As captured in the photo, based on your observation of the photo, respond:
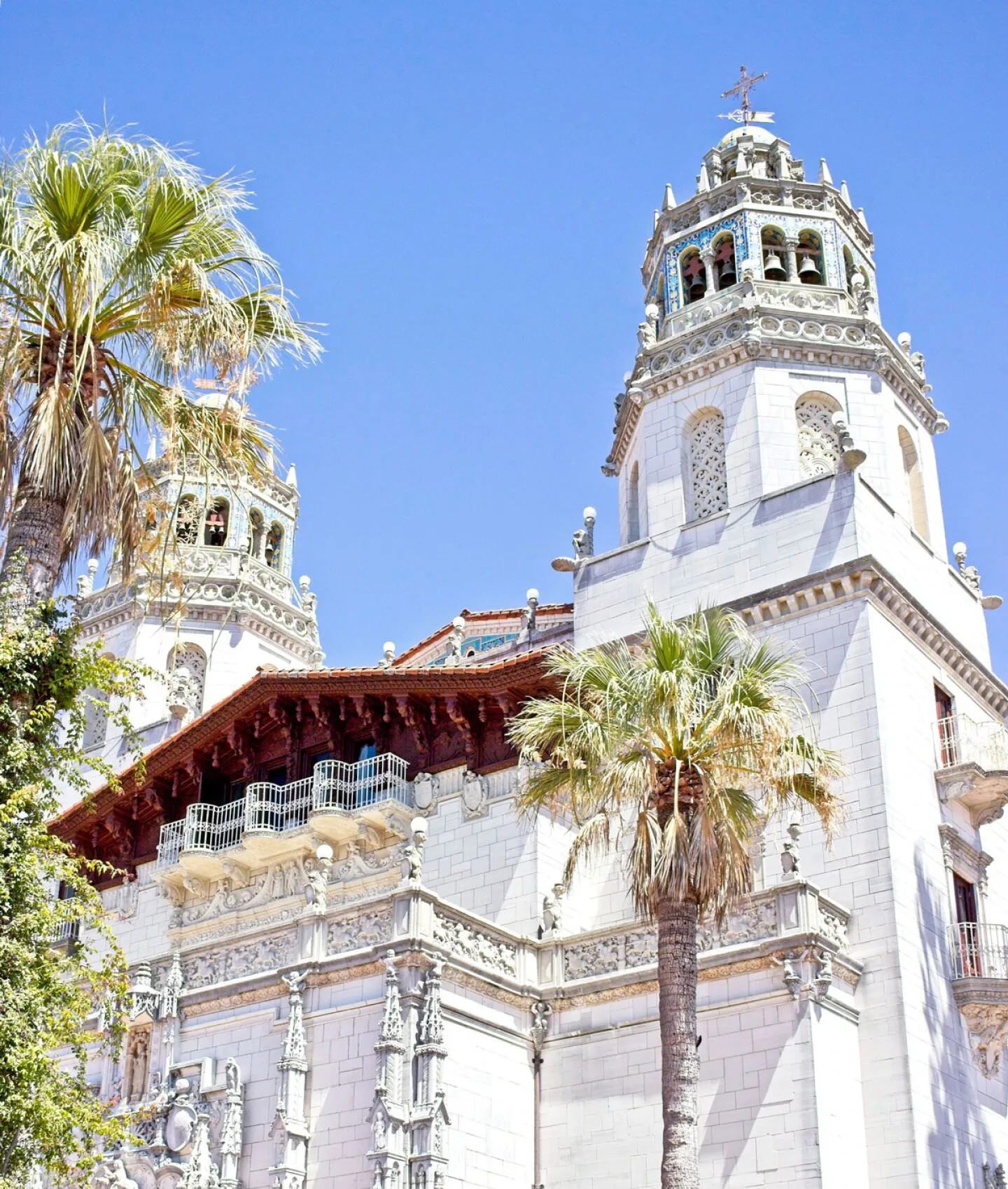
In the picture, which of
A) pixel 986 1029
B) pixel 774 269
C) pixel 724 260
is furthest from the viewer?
pixel 724 260

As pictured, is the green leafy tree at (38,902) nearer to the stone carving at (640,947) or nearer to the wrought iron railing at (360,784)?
the stone carving at (640,947)

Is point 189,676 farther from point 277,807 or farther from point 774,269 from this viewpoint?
point 774,269

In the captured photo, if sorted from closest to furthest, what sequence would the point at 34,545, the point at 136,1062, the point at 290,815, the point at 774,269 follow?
the point at 34,545
the point at 136,1062
the point at 290,815
the point at 774,269

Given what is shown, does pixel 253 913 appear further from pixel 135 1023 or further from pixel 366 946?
pixel 366 946

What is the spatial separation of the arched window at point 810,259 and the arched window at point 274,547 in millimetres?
20489

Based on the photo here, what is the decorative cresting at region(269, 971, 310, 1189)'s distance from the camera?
72.6 ft

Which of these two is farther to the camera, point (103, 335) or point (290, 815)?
point (290, 815)

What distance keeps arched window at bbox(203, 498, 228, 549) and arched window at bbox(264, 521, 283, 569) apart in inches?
60.1

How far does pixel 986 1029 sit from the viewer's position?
24.5 m

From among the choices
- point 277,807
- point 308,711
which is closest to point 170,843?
point 277,807

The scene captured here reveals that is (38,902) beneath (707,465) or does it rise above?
beneath

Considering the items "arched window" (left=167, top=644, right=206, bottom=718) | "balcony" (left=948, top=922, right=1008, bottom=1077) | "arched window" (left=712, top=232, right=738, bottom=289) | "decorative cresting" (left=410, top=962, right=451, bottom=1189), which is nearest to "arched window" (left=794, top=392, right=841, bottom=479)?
"arched window" (left=712, top=232, right=738, bottom=289)

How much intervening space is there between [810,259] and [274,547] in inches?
829

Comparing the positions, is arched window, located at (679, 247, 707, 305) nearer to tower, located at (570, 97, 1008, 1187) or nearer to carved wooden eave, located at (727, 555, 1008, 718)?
tower, located at (570, 97, 1008, 1187)
